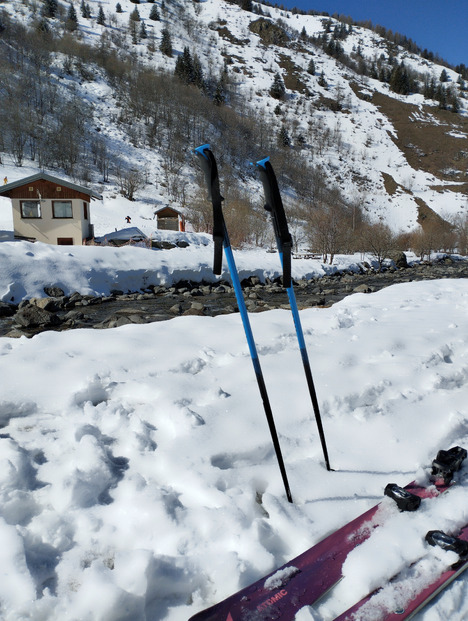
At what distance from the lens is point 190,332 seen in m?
4.72

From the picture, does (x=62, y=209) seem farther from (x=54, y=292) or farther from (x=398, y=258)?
(x=398, y=258)

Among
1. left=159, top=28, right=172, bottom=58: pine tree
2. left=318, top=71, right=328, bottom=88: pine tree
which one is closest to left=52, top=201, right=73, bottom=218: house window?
left=159, top=28, right=172, bottom=58: pine tree

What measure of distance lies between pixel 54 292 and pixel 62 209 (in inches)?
388

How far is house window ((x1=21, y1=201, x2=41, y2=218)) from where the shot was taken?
19516mm

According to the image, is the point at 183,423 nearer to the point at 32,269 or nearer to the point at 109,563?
the point at 109,563

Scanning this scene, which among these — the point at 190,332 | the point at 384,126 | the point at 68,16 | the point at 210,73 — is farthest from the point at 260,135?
the point at 190,332

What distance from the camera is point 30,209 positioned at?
64.3ft

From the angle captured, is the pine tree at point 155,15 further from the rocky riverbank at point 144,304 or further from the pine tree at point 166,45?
the rocky riverbank at point 144,304

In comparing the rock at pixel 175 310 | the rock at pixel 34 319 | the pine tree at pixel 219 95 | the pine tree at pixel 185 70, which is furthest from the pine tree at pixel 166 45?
the rock at pixel 34 319

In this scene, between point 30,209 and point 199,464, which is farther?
point 30,209

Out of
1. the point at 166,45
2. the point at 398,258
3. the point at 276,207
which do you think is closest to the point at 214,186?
the point at 276,207

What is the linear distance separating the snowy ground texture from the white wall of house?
17581 mm

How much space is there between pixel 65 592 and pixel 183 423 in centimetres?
121

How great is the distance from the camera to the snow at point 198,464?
5.32ft
